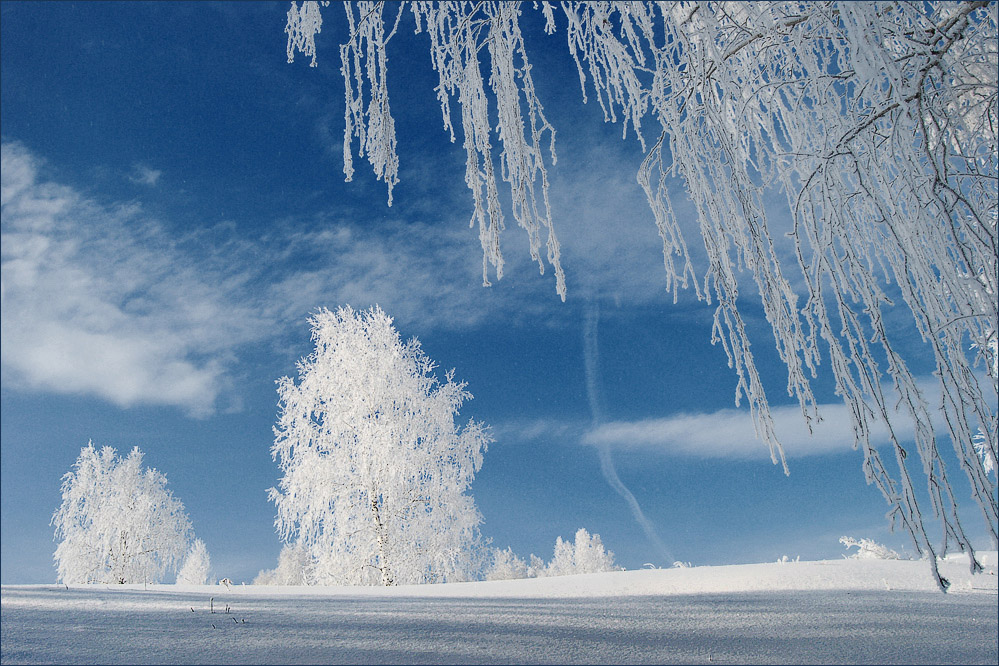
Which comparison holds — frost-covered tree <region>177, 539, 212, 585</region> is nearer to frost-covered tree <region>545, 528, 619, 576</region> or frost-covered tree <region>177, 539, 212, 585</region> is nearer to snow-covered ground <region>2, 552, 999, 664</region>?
frost-covered tree <region>545, 528, 619, 576</region>

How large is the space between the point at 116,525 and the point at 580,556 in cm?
2215

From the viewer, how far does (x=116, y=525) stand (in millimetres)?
14977

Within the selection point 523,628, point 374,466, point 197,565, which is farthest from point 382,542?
point 197,565

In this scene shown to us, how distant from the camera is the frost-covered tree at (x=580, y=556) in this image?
3125 cm

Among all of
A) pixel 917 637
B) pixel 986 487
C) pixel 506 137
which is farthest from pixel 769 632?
pixel 506 137

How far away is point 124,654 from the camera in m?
1.76

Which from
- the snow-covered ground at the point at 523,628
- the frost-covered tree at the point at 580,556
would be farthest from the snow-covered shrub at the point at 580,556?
the snow-covered ground at the point at 523,628

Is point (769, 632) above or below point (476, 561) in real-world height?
below

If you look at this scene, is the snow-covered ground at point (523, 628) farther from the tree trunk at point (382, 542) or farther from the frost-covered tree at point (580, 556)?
the frost-covered tree at point (580, 556)

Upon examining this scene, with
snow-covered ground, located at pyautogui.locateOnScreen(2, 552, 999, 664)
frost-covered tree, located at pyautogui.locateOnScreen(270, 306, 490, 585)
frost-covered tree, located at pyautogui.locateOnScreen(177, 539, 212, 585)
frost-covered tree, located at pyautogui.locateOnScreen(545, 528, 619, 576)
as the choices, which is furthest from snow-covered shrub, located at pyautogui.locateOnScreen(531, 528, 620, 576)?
snow-covered ground, located at pyautogui.locateOnScreen(2, 552, 999, 664)

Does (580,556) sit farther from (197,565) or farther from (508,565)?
(197,565)

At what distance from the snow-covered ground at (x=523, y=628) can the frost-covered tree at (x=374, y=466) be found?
6.38 meters

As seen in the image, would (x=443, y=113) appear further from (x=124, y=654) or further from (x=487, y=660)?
(x=124, y=654)

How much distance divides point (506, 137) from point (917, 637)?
200cm
